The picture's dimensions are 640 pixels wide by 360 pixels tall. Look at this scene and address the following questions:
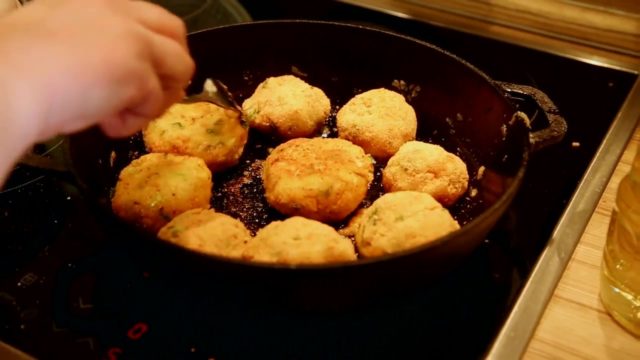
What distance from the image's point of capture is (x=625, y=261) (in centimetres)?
87

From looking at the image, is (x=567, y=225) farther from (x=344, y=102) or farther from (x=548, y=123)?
(x=344, y=102)

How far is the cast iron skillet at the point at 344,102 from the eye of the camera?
776 millimetres

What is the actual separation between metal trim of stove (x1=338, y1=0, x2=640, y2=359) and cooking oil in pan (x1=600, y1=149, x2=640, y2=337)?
2.4 inches

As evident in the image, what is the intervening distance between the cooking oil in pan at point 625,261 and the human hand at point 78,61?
647 mm

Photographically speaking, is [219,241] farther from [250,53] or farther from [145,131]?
[250,53]

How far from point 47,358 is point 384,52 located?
2.61 ft

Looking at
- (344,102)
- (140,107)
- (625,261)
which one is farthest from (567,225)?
(140,107)

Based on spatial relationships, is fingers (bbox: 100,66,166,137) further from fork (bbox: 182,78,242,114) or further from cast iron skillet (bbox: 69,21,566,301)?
fork (bbox: 182,78,242,114)

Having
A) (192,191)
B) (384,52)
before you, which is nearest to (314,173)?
(192,191)

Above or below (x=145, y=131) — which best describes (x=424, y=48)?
above

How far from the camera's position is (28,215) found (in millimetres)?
1089

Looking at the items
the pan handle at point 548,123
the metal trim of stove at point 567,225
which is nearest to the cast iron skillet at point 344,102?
the pan handle at point 548,123

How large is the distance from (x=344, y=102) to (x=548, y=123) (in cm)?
44

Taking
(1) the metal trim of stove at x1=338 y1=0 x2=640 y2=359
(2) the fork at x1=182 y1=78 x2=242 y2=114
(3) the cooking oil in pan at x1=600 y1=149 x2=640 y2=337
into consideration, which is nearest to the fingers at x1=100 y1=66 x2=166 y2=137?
(2) the fork at x1=182 y1=78 x2=242 y2=114
